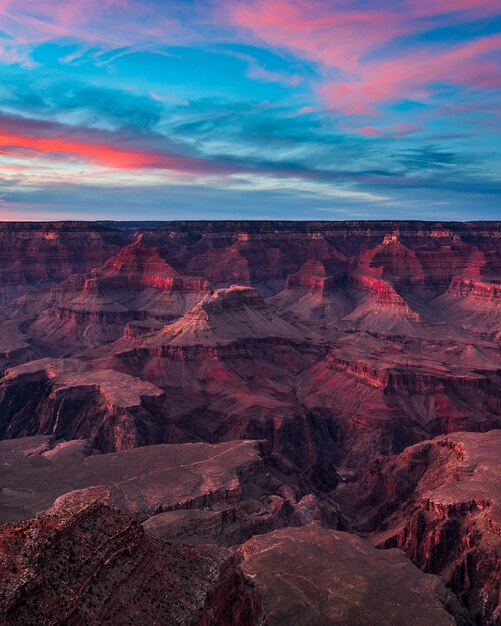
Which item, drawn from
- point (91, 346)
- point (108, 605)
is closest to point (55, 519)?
point (108, 605)

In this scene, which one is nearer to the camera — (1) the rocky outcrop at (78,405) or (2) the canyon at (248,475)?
(2) the canyon at (248,475)

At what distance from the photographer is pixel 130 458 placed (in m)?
82.2

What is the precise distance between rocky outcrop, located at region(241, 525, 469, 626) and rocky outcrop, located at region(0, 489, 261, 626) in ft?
36.1

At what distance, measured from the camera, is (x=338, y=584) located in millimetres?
50125

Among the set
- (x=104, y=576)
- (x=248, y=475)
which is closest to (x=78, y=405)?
(x=248, y=475)

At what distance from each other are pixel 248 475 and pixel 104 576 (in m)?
47.8

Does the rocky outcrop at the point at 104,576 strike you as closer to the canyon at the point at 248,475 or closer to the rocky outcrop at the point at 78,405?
the canyon at the point at 248,475

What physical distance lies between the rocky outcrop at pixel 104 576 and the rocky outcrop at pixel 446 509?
115ft

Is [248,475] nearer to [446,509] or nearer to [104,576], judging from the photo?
[446,509]

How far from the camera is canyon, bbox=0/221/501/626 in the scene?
3269 centimetres

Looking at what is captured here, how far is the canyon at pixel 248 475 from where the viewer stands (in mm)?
32688

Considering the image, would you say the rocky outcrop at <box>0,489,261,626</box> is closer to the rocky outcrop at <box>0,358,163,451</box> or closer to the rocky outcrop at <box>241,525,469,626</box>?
the rocky outcrop at <box>241,525,469,626</box>

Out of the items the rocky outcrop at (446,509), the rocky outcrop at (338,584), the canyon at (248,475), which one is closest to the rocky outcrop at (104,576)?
the canyon at (248,475)

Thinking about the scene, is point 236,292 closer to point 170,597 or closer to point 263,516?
point 263,516
